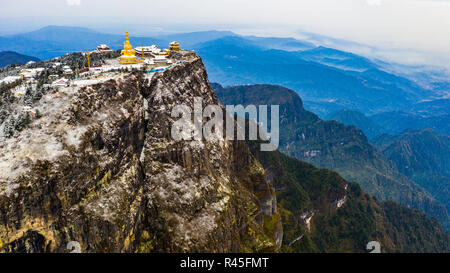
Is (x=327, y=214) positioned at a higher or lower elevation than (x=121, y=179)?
lower

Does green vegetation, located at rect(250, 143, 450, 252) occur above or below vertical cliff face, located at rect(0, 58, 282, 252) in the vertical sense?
below

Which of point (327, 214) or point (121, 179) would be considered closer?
point (121, 179)

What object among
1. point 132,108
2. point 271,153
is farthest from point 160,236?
point 271,153

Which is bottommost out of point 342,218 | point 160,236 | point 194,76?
point 342,218

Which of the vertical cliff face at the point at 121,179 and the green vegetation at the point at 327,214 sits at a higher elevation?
the vertical cliff face at the point at 121,179

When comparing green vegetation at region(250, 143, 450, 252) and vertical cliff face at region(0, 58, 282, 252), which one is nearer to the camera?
vertical cliff face at region(0, 58, 282, 252)

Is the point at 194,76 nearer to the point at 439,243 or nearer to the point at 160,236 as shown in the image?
the point at 160,236

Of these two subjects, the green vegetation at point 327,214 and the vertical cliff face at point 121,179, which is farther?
the green vegetation at point 327,214

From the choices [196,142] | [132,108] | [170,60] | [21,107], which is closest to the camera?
[21,107]
